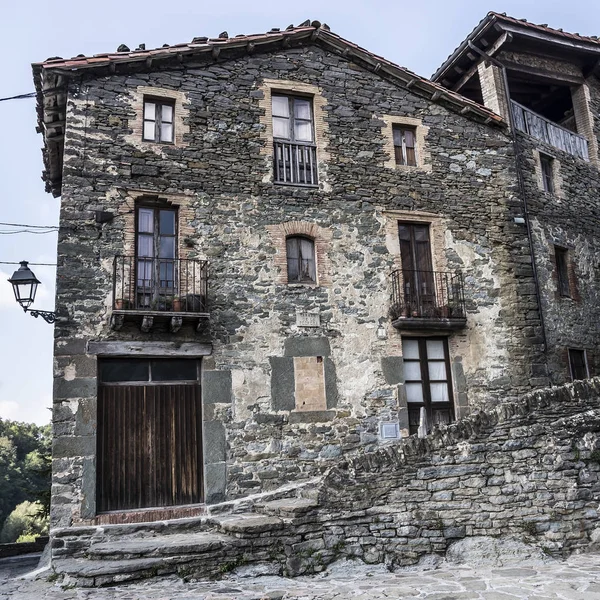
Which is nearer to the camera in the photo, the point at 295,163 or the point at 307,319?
the point at 307,319

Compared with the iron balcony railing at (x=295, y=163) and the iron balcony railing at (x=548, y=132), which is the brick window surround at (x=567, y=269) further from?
the iron balcony railing at (x=295, y=163)

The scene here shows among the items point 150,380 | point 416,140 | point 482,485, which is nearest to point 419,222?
point 416,140

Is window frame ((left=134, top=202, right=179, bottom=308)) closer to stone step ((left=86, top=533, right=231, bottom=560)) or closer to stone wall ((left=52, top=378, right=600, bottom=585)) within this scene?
stone step ((left=86, top=533, right=231, bottom=560))

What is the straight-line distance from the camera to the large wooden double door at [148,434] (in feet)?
32.9

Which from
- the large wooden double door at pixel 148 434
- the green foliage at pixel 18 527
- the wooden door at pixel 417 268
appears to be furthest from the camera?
the green foliage at pixel 18 527

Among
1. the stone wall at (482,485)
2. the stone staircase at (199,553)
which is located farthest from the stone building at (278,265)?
the stone wall at (482,485)

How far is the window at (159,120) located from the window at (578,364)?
982cm

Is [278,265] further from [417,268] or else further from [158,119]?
[158,119]

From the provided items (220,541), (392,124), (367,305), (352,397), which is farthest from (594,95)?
(220,541)

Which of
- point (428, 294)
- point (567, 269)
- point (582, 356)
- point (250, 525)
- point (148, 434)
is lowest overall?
point (250, 525)

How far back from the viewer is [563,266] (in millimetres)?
14906

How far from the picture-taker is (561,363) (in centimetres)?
1356

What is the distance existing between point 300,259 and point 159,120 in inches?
146

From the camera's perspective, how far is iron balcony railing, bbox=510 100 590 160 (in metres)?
15.1
